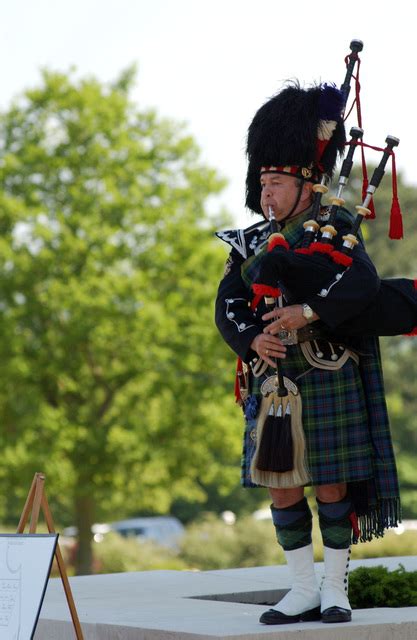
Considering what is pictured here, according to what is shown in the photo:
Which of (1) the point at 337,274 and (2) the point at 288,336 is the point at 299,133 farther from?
(2) the point at 288,336

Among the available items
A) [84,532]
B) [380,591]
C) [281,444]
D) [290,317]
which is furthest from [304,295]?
[84,532]

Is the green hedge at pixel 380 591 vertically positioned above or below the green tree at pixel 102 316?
below

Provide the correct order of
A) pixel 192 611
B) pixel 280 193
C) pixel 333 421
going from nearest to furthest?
pixel 333 421, pixel 280 193, pixel 192 611

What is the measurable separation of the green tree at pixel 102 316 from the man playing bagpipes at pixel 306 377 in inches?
627

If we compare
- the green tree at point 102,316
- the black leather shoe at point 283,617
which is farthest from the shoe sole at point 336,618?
the green tree at point 102,316

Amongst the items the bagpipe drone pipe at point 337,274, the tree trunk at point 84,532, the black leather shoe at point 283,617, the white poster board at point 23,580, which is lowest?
the black leather shoe at point 283,617

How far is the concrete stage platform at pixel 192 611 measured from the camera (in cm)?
449

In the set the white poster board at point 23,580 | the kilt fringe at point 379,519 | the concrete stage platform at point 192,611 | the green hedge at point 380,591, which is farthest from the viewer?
the green hedge at point 380,591

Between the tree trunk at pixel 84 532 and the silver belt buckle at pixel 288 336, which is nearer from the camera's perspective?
the silver belt buckle at pixel 288 336

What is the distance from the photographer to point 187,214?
22.7 meters

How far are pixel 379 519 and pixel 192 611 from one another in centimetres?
115

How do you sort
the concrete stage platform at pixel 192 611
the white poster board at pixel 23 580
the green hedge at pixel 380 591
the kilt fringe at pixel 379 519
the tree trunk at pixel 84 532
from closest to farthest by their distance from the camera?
the white poster board at pixel 23 580 → the concrete stage platform at pixel 192 611 → the kilt fringe at pixel 379 519 → the green hedge at pixel 380 591 → the tree trunk at pixel 84 532

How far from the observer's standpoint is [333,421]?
4.61 metres

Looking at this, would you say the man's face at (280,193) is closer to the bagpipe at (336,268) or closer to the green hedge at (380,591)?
the bagpipe at (336,268)
